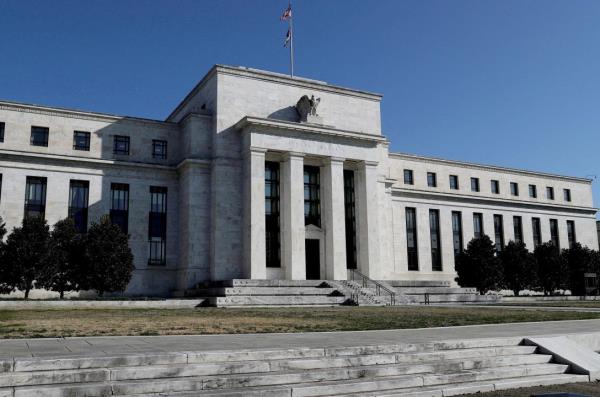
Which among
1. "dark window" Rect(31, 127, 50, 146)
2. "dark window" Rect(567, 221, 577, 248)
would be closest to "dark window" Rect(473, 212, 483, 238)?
"dark window" Rect(567, 221, 577, 248)

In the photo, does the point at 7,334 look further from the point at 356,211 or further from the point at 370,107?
the point at 370,107

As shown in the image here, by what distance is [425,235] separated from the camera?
57094 millimetres

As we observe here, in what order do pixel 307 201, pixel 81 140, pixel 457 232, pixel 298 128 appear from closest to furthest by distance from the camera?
pixel 81 140
pixel 298 128
pixel 307 201
pixel 457 232

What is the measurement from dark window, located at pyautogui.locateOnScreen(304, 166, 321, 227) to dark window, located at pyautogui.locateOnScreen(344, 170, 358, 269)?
9.35 feet

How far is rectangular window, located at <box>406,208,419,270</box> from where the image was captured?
55969 millimetres

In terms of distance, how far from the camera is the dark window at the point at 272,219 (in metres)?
Answer: 43.9

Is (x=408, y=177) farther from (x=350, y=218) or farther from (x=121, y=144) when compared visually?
(x=121, y=144)

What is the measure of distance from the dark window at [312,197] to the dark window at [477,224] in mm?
23186

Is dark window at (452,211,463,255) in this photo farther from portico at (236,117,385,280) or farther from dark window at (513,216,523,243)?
portico at (236,117,385,280)

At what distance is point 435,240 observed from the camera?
57969 millimetres

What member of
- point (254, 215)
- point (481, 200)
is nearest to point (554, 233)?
point (481, 200)

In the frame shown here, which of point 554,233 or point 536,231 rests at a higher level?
point 536,231

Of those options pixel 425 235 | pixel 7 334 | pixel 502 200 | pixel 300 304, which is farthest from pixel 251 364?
pixel 502 200

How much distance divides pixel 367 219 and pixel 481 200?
21.2m
